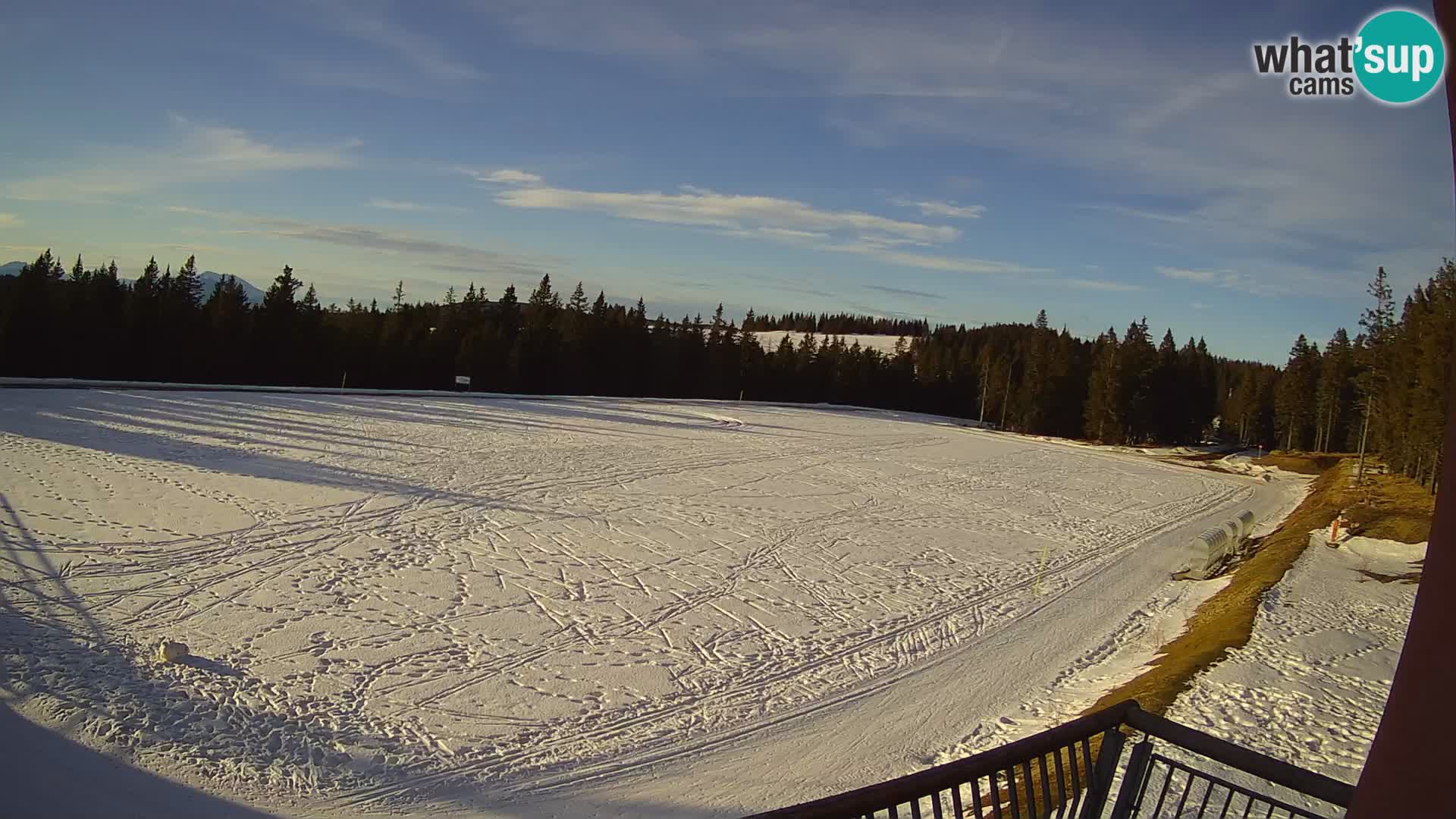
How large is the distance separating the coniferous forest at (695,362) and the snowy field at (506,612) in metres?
8.18

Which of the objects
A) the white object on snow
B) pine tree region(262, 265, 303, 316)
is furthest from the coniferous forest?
the white object on snow

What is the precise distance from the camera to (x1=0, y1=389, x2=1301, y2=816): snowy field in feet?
24.0

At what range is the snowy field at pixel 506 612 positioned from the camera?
24.0 ft

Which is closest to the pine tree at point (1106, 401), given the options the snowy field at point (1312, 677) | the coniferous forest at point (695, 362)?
the coniferous forest at point (695, 362)

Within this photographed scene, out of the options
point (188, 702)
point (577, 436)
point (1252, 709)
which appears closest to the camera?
point (188, 702)

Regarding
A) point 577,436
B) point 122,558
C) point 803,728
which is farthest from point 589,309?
point 803,728

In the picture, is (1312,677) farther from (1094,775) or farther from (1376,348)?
(1376,348)

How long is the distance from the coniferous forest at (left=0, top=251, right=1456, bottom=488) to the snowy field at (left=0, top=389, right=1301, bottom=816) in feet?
26.8

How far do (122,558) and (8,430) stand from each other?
9.31m

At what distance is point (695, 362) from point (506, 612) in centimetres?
5073

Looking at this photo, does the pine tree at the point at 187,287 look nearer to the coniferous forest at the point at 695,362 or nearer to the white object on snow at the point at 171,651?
the coniferous forest at the point at 695,362

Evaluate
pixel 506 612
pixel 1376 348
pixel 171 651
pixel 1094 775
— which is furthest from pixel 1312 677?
pixel 1376 348

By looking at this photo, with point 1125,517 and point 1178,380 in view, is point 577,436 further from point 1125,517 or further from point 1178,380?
point 1178,380

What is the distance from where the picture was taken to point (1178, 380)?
206 ft
